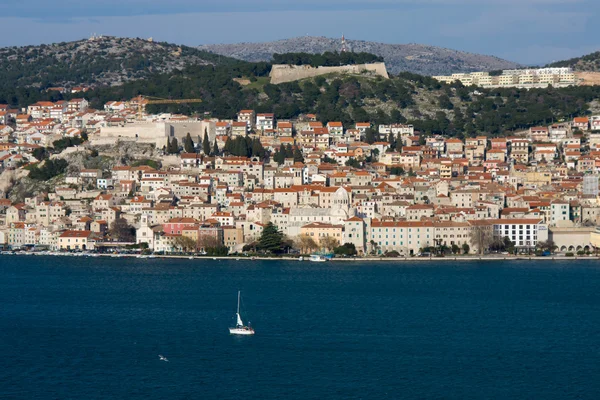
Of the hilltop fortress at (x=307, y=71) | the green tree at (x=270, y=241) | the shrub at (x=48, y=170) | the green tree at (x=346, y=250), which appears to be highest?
the hilltop fortress at (x=307, y=71)

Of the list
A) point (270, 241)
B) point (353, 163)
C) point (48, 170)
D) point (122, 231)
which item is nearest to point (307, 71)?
point (353, 163)

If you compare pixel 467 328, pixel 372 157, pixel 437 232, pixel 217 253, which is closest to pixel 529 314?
pixel 467 328

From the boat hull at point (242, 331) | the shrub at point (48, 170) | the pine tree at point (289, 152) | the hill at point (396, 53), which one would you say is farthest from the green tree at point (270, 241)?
the hill at point (396, 53)

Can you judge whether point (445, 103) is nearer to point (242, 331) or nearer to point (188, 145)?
point (188, 145)

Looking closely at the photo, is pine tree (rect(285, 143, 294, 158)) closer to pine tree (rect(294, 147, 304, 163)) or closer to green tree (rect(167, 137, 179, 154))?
pine tree (rect(294, 147, 304, 163))

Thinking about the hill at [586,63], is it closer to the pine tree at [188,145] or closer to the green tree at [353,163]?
the green tree at [353,163]

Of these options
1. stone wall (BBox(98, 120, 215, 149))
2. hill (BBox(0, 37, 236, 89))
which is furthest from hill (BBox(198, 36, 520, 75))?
stone wall (BBox(98, 120, 215, 149))

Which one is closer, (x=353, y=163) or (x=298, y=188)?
(x=298, y=188)
